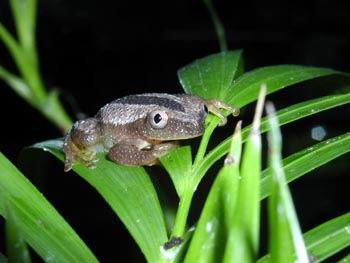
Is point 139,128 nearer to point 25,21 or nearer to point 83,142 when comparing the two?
point 83,142

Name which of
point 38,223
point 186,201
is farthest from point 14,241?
point 186,201

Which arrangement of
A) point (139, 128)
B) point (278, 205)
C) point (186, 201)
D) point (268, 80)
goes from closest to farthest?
point (278, 205), point (186, 201), point (268, 80), point (139, 128)

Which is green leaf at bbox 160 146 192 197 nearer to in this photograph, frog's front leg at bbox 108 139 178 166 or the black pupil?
frog's front leg at bbox 108 139 178 166

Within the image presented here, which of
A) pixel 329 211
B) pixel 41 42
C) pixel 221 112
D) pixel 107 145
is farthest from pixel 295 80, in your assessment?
pixel 41 42

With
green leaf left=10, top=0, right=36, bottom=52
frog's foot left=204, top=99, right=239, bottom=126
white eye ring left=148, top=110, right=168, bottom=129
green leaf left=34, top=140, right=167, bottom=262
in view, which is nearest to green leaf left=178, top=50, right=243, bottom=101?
frog's foot left=204, top=99, right=239, bottom=126

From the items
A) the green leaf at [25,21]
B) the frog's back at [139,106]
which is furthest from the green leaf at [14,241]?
the green leaf at [25,21]

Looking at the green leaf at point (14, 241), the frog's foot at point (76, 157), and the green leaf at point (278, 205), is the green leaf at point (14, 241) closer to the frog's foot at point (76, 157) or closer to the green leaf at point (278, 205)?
the green leaf at point (278, 205)
